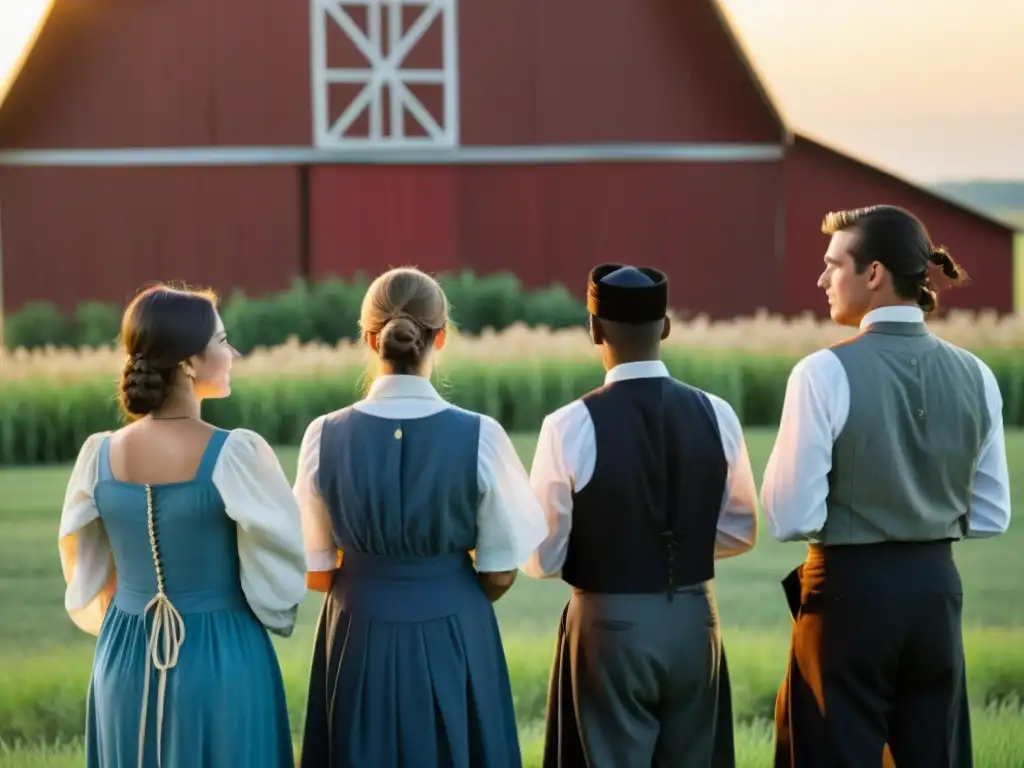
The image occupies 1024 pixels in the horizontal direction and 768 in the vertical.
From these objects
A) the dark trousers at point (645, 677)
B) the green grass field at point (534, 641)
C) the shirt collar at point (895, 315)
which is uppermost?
the shirt collar at point (895, 315)

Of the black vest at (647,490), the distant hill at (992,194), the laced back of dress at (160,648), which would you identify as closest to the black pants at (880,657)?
the black vest at (647,490)

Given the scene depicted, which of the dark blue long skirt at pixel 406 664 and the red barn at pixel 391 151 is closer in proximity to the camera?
the dark blue long skirt at pixel 406 664

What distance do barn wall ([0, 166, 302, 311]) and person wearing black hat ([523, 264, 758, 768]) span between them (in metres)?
7.61

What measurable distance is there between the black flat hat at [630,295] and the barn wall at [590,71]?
745 centimetres

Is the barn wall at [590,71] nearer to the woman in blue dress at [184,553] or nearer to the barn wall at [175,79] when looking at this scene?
the barn wall at [175,79]

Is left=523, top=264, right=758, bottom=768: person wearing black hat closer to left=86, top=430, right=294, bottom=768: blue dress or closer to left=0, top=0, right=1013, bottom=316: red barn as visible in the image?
left=86, top=430, right=294, bottom=768: blue dress

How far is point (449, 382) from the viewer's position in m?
8.22

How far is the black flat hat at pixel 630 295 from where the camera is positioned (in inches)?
100

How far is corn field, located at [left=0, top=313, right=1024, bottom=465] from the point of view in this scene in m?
8.16

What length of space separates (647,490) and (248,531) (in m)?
0.76

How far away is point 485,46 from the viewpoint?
9961 mm

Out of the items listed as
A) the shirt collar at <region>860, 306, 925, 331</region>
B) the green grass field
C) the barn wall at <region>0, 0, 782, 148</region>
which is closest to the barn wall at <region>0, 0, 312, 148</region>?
the barn wall at <region>0, 0, 782, 148</region>

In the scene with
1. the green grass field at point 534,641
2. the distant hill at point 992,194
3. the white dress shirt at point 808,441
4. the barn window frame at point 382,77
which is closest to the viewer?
the white dress shirt at point 808,441

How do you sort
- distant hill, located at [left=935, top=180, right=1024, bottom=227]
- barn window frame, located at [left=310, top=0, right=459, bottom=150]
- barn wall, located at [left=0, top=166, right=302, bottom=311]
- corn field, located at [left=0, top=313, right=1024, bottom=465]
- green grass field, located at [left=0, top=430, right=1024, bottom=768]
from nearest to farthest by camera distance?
green grass field, located at [left=0, top=430, right=1024, bottom=768] → corn field, located at [left=0, top=313, right=1024, bottom=465] → distant hill, located at [left=935, top=180, right=1024, bottom=227] → barn window frame, located at [left=310, top=0, right=459, bottom=150] → barn wall, located at [left=0, top=166, right=302, bottom=311]
